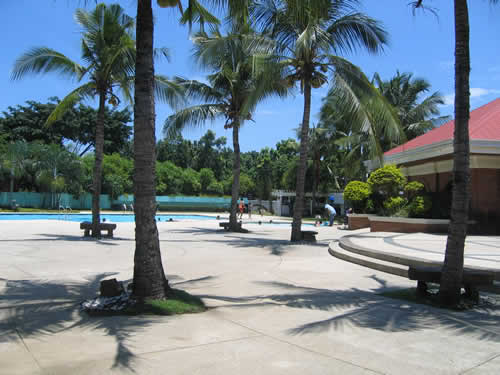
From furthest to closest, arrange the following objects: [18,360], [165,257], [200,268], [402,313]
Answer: [165,257] < [200,268] < [402,313] < [18,360]

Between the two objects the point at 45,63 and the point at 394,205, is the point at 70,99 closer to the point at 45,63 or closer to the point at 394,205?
the point at 45,63

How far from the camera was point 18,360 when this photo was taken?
3.78 metres

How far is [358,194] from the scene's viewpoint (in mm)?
22094

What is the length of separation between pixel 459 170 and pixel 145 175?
4483 millimetres

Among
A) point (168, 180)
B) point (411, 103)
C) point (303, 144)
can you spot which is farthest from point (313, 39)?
point (168, 180)

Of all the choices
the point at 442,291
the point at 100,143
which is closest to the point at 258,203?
the point at 100,143

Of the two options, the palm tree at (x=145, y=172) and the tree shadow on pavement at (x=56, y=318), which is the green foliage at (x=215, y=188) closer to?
the tree shadow on pavement at (x=56, y=318)

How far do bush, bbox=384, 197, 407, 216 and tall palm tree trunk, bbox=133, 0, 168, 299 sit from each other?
15.2 meters

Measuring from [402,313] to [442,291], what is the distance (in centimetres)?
93

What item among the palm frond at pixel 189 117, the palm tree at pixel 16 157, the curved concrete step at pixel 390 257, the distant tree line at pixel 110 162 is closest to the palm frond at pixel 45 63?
the palm frond at pixel 189 117

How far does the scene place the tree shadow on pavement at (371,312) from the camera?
5.13 meters

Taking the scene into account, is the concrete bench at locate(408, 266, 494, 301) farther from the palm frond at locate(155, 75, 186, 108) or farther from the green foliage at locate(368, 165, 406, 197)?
the green foliage at locate(368, 165, 406, 197)

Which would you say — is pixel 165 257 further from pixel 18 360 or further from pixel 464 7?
pixel 464 7

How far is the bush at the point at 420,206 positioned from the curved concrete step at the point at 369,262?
24.0 ft
